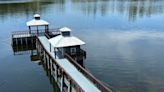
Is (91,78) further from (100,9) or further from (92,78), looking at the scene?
(100,9)

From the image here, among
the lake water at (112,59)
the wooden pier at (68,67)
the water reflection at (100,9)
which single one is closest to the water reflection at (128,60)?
the lake water at (112,59)

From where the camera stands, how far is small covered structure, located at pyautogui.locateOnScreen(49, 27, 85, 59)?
38.3 metres

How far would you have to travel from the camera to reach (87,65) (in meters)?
46.8

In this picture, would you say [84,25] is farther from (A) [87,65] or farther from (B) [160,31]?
(A) [87,65]

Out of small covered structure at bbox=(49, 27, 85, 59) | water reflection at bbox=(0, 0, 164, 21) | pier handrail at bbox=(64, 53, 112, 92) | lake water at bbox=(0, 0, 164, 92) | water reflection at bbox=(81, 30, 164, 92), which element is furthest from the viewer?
water reflection at bbox=(0, 0, 164, 21)

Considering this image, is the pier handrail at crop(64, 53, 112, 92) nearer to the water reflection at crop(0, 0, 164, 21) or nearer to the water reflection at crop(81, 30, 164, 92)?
the water reflection at crop(81, 30, 164, 92)

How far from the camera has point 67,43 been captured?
3847 centimetres

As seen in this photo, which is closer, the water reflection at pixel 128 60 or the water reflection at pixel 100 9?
the water reflection at pixel 128 60

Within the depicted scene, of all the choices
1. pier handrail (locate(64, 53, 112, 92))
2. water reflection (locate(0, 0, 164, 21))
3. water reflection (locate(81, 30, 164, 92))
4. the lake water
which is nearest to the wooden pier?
pier handrail (locate(64, 53, 112, 92))

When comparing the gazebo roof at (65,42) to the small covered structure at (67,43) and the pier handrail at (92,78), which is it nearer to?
the small covered structure at (67,43)

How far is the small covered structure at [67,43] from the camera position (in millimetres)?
38312

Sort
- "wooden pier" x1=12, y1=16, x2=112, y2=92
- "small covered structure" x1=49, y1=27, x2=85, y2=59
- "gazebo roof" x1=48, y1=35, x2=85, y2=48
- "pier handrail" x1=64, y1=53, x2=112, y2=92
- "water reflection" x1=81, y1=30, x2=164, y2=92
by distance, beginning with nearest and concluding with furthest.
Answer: "pier handrail" x1=64, y1=53, x2=112, y2=92 → "wooden pier" x1=12, y1=16, x2=112, y2=92 → "gazebo roof" x1=48, y1=35, x2=85, y2=48 → "small covered structure" x1=49, y1=27, x2=85, y2=59 → "water reflection" x1=81, y1=30, x2=164, y2=92

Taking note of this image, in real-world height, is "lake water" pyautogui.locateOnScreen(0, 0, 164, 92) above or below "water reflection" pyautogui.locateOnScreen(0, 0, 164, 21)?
below

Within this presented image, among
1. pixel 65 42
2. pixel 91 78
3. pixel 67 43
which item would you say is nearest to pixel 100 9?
pixel 65 42
